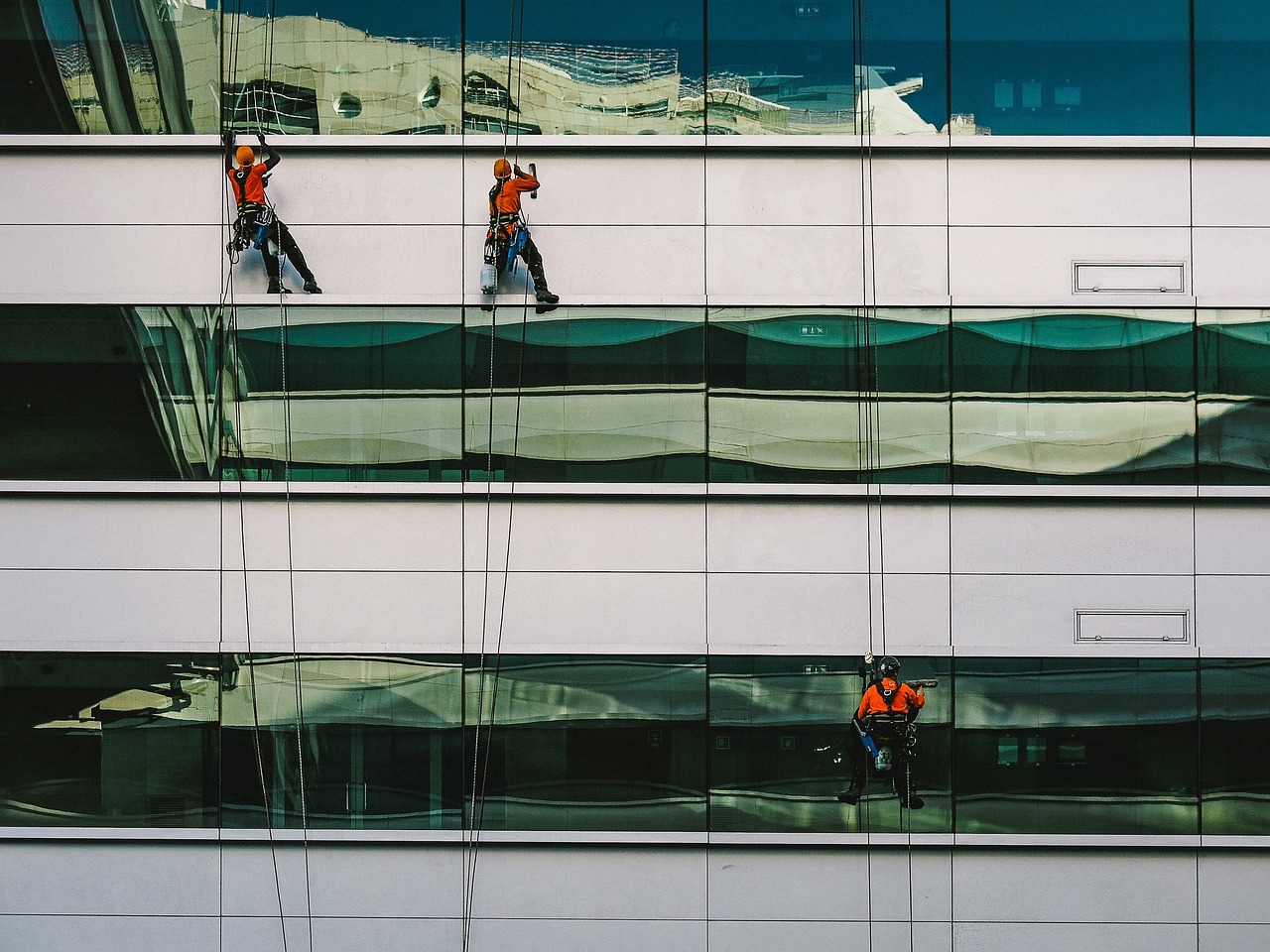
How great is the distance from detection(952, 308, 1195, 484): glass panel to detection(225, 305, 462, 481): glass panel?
4.71 metres

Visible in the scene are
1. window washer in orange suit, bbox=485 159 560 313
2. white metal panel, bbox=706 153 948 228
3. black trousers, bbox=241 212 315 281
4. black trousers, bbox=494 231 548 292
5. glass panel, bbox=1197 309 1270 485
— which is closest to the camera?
window washer in orange suit, bbox=485 159 560 313

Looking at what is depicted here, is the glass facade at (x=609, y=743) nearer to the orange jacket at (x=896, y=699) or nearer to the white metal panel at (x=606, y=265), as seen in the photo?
the orange jacket at (x=896, y=699)

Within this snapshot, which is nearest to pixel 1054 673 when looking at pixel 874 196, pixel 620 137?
pixel 874 196

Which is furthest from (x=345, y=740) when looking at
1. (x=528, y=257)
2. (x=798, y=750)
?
(x=528, y=257)

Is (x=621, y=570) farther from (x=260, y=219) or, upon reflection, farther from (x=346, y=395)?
(x=260, y=219)

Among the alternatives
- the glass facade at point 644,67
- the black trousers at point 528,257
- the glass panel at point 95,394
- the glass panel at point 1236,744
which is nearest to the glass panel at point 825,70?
the glass facade at point 644,67

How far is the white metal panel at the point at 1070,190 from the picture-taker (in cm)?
873

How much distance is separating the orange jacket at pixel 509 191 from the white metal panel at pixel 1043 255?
3.84 meters

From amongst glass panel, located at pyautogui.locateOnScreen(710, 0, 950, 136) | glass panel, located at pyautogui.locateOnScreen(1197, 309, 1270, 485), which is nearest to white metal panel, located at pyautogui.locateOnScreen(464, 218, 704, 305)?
glass panel, located at pyautogui.locateOnScreen(710, 0, 950, 136)

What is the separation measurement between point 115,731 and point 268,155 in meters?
5.47

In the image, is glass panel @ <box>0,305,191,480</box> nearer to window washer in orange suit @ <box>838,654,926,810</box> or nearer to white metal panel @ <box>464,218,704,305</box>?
white metal panel @ <box>464,218,704,305</box>

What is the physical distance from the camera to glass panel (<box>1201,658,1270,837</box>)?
8.70 metres

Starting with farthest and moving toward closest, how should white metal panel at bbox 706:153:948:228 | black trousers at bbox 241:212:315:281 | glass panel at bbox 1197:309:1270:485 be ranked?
1. white metal panel at bbox 706:153:948:228
2. glass panel at bbox 1197:309:1270:485
3. black trousers at bbox 241:212:315:281

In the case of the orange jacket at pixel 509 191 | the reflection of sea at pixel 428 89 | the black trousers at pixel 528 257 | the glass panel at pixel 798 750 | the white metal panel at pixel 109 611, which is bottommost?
the glass panel at pixel 798 750
